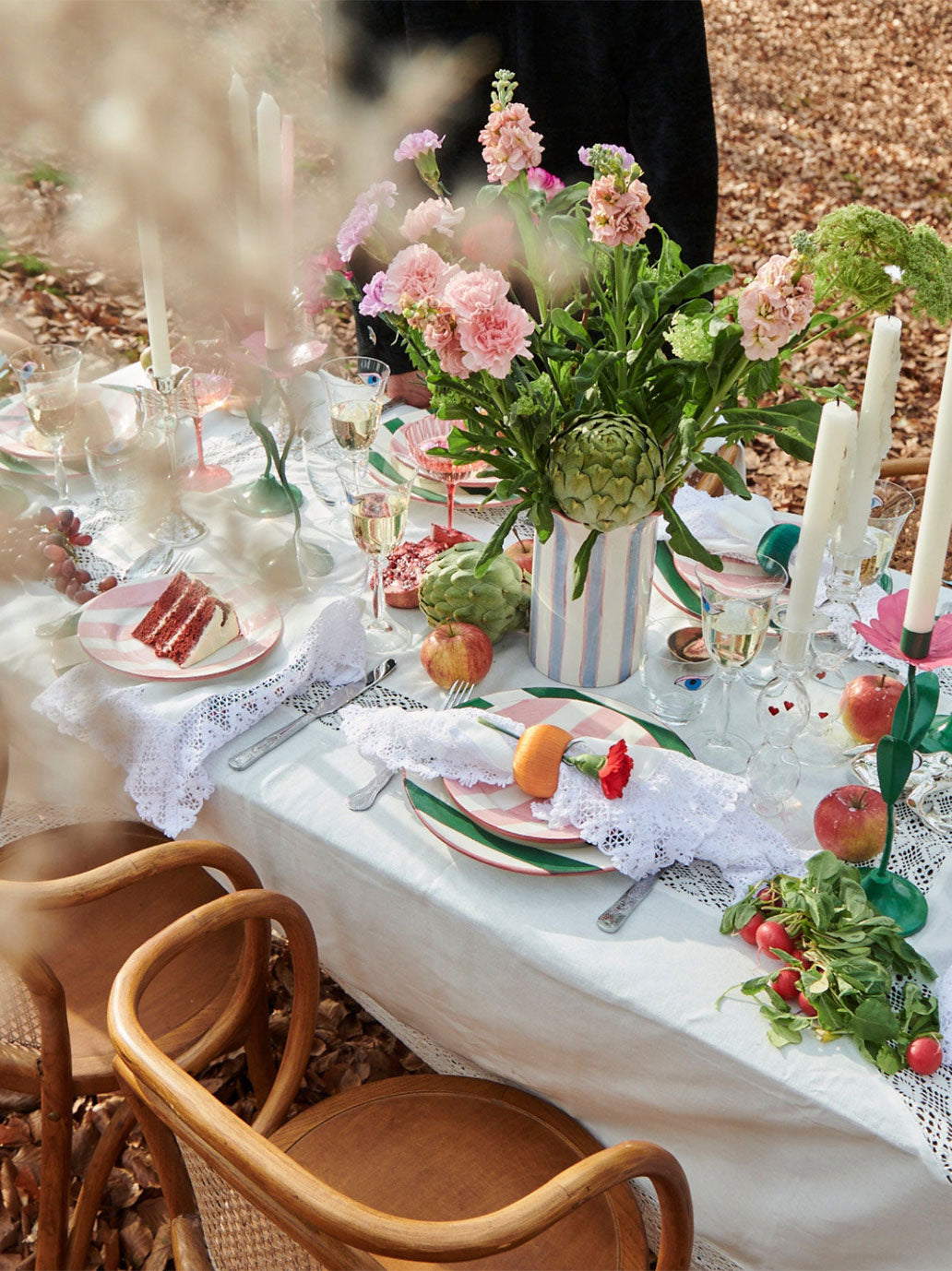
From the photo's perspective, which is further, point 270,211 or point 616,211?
point 616,211

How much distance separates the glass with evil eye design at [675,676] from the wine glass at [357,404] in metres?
0.47

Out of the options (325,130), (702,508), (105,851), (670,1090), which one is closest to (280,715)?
(105,851)

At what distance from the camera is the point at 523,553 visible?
5.18 ft

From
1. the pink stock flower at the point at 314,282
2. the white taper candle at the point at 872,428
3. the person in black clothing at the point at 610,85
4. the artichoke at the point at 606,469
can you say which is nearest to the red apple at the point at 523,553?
the artichoke at the point at 606,469

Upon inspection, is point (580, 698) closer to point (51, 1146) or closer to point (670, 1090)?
point (670, 1090)

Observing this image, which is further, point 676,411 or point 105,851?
point 105,851

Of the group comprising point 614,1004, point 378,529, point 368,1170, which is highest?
point 378,529

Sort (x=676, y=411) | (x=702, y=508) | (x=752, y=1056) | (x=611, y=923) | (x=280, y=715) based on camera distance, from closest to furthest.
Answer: (x=752, y=1056)
(x=611, y=923)
(x=676, y=411)
(x=280, y=715)
(x=702, y=508)

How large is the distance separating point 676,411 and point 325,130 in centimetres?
108

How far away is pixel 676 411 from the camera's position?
4.15 ft

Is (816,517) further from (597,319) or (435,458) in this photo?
(435,458)

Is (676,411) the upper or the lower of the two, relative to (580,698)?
upper

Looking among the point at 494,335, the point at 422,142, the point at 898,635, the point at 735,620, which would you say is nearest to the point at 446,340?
the point at 494,335

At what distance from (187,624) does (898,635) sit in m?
0.85
